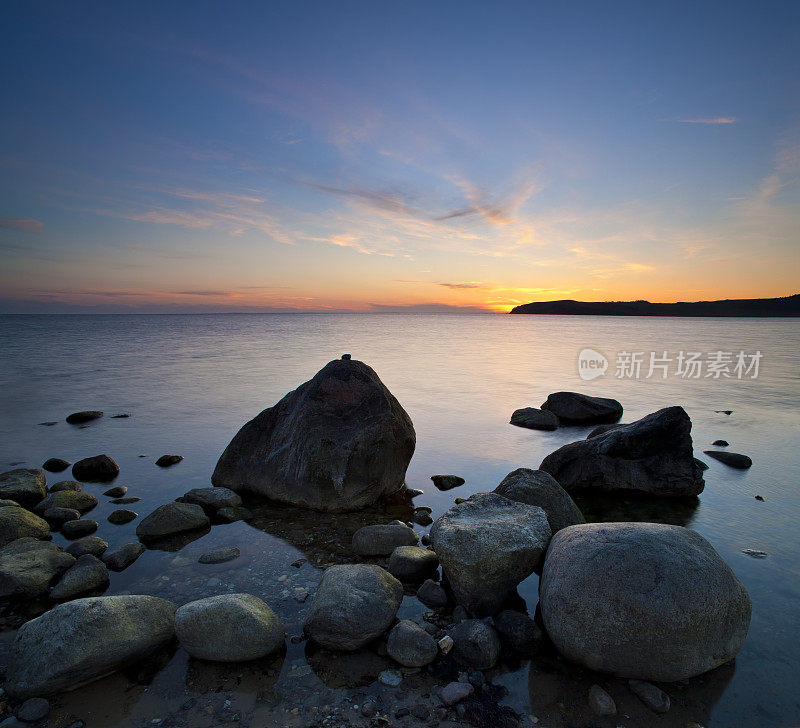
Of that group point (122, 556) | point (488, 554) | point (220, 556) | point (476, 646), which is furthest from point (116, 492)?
point (476, 646)

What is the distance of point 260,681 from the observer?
3.84m

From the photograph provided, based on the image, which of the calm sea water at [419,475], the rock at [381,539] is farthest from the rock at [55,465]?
the rock at [381,539]

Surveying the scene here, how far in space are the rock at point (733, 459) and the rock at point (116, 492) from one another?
1156cm

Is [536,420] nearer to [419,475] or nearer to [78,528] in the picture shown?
[419,475]

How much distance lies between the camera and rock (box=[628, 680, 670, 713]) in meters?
3.59

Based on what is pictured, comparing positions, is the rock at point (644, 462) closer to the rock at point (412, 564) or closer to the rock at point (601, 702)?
the rock at point (412, 564)

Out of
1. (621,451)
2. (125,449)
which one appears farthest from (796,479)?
(125,449)

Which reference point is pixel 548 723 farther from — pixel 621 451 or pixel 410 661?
pixel 621 451

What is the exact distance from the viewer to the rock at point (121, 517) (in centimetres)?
689

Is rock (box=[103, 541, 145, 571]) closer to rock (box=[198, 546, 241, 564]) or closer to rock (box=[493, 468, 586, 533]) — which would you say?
rock (box=[198, 546, 241, 564])

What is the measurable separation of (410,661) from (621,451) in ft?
19.5

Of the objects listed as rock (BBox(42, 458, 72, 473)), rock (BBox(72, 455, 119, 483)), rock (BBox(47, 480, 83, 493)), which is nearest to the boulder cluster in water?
rock (BBox(47, 480, 83, 493))

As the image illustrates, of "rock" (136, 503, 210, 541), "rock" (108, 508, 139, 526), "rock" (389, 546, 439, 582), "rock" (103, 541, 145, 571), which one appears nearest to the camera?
"rock" (389, 546, 439, 582)

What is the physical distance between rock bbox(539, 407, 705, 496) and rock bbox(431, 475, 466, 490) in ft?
5.67
